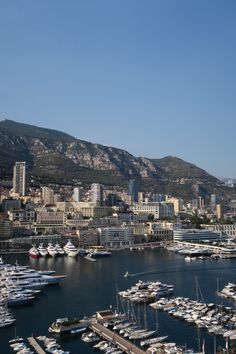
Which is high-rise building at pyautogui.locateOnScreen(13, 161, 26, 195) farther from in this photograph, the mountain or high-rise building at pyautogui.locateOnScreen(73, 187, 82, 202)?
the mountain

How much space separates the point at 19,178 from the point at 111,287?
54.4 metres

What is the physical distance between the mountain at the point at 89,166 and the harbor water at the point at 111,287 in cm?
5347

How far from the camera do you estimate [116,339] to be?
61.0 feet

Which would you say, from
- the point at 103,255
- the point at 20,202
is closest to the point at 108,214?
the point at 20,202

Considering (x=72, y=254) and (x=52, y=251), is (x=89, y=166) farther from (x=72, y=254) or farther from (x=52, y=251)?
(x=72, y=254)

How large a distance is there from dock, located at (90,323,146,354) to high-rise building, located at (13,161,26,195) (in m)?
61.7

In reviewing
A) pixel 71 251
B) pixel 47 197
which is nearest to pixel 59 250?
pixel 71 251

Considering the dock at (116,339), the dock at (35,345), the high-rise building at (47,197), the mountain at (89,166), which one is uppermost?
the mountain at (89,166)

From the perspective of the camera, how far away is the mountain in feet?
342

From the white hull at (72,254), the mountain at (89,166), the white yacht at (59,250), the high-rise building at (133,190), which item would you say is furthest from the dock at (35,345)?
the high-rise building at (133,190)

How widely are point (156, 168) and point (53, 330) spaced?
119m

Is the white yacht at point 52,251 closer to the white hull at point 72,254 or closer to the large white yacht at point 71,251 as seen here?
the large white yacht at point 71,251

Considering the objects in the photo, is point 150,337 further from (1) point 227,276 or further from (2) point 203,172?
(2) point 203,172

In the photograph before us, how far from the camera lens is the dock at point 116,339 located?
17391 millimetres
